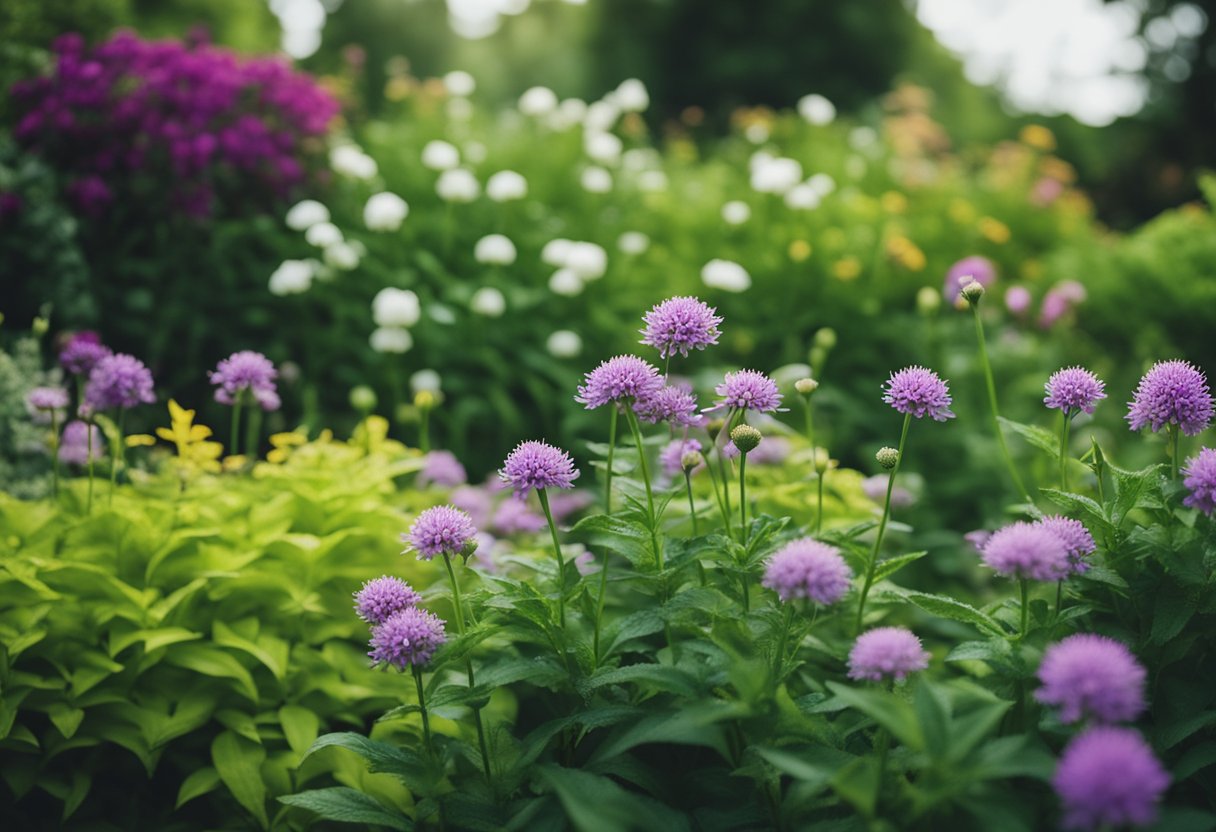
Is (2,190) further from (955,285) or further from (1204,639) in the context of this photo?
(1204,639)

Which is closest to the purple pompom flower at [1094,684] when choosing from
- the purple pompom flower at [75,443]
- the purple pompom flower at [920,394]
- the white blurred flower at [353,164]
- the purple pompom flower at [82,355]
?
the purple pompom flower at [920,394]

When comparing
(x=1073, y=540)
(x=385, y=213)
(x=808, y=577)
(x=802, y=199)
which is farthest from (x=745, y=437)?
(x=802, y=199)

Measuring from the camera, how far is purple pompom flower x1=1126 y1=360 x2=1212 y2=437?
1666 mm

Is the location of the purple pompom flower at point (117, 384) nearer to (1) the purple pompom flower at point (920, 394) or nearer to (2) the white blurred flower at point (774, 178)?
(1) the purple pompom flower at point (920, 394)

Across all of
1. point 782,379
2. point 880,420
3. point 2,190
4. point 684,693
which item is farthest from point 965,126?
point 684,693

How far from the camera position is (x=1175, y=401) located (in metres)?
1.68

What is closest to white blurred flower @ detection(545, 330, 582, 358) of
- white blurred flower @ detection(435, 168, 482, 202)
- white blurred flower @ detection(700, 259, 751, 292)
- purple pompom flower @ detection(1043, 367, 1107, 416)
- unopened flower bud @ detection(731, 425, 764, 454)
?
white blurred flower @ detection(700, 259, 751, 292)

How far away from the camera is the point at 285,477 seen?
270cm

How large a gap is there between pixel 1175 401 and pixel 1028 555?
20.3 inches

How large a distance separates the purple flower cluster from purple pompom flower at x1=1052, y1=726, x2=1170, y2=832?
420 centimetres

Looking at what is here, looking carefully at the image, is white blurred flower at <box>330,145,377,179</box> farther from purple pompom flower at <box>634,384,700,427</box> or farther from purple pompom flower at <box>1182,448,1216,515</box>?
purple pompom flower at <box>1182,448,1216,515</box>

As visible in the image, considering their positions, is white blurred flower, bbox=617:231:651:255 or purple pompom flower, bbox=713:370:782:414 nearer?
purple pompom flower, bbox=713:370:782:414

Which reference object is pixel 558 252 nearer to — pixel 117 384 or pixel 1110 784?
pixel 117 384

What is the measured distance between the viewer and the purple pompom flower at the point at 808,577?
4.70 ft
